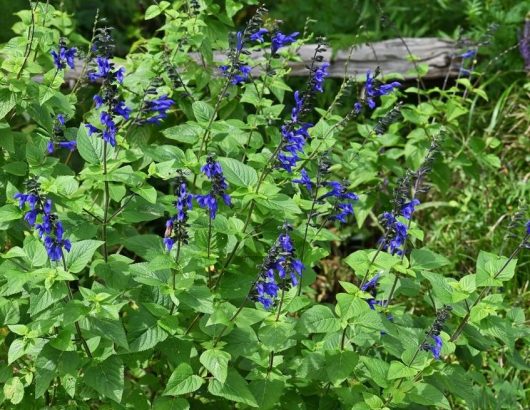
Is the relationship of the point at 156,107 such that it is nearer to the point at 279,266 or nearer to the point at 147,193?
the point at 147,193

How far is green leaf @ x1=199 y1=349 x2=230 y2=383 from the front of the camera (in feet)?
10.5

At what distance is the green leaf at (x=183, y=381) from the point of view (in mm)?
3342

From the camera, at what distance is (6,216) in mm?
3369

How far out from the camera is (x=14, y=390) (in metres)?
3.59

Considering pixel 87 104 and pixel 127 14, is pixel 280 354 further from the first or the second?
pixel 127 14

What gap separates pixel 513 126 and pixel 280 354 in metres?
3.45

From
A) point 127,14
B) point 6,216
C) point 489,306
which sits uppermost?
point 6,216

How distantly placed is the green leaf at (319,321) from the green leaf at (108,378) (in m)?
0.75

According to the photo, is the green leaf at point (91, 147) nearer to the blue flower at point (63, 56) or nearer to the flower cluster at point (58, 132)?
the flower cluster at point (58, 132)

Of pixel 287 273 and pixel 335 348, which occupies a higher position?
pixel 287 273

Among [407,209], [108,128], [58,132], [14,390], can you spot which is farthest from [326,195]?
[14,390]

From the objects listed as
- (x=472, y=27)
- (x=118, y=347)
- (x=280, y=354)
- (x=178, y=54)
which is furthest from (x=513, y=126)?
(x=118, y=347)

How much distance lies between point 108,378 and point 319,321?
861 millimetres

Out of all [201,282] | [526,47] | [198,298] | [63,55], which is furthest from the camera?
[526,47]
